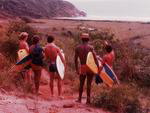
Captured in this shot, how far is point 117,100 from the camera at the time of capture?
11.4m

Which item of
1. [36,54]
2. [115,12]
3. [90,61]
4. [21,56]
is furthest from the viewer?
[115,12]

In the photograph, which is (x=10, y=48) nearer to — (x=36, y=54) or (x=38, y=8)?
(x=36, y=54)

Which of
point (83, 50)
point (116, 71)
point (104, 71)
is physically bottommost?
point (116, 71)

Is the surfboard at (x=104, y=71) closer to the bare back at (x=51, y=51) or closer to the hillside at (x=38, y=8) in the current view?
the bare back at (x=51, y=51)

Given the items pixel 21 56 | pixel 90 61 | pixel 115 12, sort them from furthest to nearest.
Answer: pixel 115 12 < pixel 21 56 < pixel 90 61

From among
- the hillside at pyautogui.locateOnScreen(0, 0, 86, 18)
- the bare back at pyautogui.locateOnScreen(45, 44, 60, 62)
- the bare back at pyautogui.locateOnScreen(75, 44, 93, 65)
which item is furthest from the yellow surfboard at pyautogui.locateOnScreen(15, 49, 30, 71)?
the hillside at pyautogui.locateOnScreen(0, 0, 86, 18)

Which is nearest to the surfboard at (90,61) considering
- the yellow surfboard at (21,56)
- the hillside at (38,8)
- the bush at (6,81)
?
the yellow surfboard at (21,56)

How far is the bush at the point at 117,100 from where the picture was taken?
11.4 m

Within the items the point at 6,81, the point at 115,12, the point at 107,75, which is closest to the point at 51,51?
the point at 6,81

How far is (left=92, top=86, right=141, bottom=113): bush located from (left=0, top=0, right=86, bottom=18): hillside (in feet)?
125

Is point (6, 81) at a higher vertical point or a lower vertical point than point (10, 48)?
lower

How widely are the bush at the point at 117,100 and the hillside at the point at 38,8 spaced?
3800cm

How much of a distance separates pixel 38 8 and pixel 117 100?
167 feet

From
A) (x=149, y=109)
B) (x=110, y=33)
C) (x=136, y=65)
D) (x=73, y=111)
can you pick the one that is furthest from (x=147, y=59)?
(x=73, y=111)
